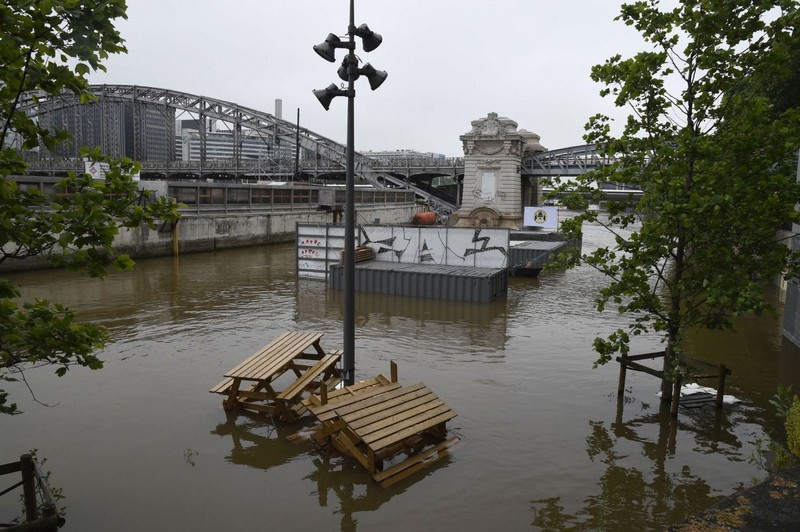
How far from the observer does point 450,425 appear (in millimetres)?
11922

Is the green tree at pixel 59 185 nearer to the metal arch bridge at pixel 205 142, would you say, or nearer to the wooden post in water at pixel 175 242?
the wooden post in water at pixel 175 242

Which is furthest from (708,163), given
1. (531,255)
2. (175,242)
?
(175,242)

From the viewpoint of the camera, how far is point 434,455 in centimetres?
1045

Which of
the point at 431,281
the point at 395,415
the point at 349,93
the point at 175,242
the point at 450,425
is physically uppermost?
the point at 349,93

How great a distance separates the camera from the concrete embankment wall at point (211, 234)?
37.5 m

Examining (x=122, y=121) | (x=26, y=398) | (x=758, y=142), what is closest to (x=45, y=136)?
(x=26, y=398)

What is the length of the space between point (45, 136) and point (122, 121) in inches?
5845

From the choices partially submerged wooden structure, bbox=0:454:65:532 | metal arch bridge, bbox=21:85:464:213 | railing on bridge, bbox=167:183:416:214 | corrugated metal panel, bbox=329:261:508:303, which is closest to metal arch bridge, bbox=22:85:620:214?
metal arch bridge, bbox=21:85:464:213

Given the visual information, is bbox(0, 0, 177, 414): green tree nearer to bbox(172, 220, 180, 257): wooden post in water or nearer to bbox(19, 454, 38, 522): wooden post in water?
bbox(19, 454, 38, 522): wooden post in water

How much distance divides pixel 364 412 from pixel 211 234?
37921 millimetres

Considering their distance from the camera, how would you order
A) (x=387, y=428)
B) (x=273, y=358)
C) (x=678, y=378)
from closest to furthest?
(x=387, y=428)
(x=678, y=378)
(x=273, y=358)

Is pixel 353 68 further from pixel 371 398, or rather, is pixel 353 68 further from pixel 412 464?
pixel 412 464

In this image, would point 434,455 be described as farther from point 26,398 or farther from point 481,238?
point 481,238

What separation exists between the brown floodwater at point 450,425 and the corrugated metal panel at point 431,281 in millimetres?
4017
